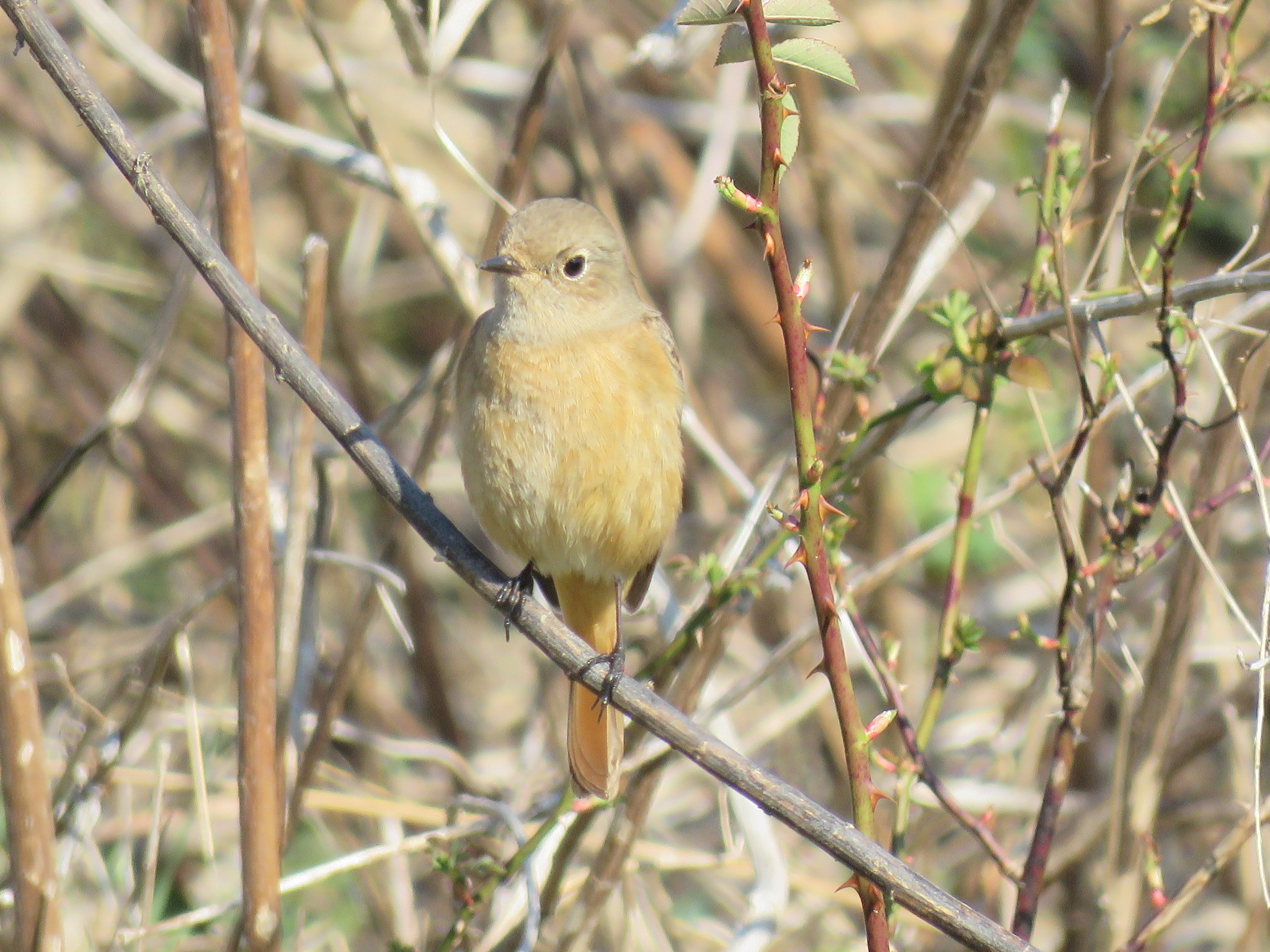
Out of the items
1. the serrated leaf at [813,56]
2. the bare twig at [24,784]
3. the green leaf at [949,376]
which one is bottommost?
the bare twig at [24,784]

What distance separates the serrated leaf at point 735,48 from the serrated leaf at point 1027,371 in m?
0.73

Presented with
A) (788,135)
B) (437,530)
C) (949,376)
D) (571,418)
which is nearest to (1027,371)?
(949,376)

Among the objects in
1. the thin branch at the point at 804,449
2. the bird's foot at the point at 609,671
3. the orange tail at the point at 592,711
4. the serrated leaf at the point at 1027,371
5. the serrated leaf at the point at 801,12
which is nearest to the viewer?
the thin branch at the point at 804,449

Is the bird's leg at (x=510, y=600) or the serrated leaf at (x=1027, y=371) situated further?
the bird's leg at (x=510, y=600)

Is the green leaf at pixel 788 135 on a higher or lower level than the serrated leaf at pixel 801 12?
lower

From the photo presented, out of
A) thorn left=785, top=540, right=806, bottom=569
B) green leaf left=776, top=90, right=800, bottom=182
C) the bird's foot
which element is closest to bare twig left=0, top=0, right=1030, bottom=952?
the bird's foot

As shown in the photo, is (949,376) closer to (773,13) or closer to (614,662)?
Result: (773,13)

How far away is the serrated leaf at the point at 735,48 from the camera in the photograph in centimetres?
159

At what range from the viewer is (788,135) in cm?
156

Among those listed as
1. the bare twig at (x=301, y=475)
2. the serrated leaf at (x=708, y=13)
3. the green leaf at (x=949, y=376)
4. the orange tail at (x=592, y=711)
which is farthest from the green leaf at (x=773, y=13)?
the orange tail at (x=592, y=711)

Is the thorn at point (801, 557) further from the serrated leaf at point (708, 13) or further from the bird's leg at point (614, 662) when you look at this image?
the serrated leaf at point (708, 13)

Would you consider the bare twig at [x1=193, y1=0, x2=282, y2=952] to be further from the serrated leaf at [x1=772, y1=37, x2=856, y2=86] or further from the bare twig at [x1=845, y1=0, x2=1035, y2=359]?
the bare twig at [x1=845, y1=0, x2=1035, y2=359]

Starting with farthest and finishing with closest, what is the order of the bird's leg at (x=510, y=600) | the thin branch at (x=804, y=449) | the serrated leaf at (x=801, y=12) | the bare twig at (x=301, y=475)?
1. the bare twig at (x=301, y=475)
2. the bird's leg at (x=510, y=600)
3. the serrated leaf at (x=801, y=12)
4. the thin branch at (x=804, y=449)

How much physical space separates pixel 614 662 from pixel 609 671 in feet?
1.09
